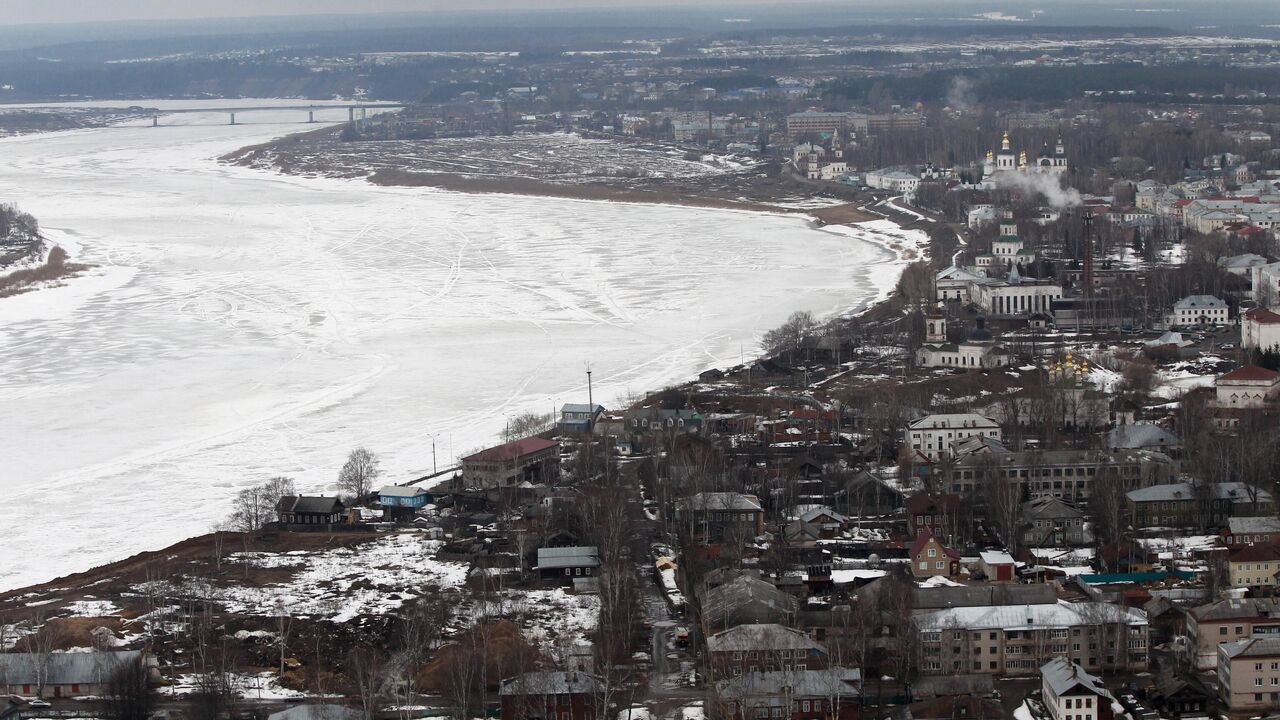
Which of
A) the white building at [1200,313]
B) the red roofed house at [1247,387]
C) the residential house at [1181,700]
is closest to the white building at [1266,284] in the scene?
the white building at [1200,313]

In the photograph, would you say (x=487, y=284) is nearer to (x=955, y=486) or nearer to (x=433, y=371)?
(x=433, y=371)

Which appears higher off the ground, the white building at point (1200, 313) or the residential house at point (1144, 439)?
the residential house at point (1144, 439)

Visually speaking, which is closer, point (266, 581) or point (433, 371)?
point (266, 581)

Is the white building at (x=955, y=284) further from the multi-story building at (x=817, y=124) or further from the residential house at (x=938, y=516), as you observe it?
the multi-story building at (x=817, y=124)

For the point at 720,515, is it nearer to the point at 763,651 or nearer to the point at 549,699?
the point at 763,651

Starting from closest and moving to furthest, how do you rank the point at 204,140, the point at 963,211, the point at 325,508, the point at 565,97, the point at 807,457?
the point at 325,508, the point at 807,457, the point at 963,211, the point at 204,140, the point at 565,97

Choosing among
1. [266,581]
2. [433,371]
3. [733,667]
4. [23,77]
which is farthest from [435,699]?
[23,77]

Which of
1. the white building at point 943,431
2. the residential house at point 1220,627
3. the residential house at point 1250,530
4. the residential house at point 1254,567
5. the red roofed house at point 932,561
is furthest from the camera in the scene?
the white building at point 943,431
